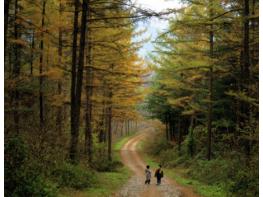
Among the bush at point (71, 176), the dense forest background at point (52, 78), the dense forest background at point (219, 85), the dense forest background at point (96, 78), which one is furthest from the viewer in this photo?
the dense forest background at point (219, 85)

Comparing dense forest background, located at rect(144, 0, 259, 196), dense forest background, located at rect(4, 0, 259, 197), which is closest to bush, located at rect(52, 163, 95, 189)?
dense forest background, located at rect(4, 0, 259, 197)

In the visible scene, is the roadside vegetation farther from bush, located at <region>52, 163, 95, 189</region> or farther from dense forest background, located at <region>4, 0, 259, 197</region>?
bush, located at <region>52, 163, 95, 189</region>

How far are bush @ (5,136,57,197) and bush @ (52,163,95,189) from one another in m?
2.82

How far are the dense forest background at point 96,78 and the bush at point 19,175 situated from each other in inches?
1.1

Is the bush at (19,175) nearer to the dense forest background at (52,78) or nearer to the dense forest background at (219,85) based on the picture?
the dense forest background at (52,78)

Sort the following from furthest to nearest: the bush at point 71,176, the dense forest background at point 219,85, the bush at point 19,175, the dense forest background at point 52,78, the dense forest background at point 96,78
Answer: the dense forest background at point 219,85, the bush at point 71,176, the dense forest background at point 96,78, the dense forest background at point 52,78, the bush at point 19,175

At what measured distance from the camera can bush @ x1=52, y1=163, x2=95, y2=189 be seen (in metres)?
14.8

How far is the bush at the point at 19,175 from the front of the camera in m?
10.9

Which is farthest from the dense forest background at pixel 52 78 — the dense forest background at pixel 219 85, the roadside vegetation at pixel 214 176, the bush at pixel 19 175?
the roadside vegetation at pixel 214 176

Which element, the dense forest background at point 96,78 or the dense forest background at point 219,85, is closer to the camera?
the dense forest background at point 96,78

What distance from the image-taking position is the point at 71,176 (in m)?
15.5

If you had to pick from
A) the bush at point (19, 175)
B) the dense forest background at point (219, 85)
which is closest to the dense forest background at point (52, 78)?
the bush at point (19, 175)

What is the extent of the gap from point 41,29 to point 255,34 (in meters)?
9.91

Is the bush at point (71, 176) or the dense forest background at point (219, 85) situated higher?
the dense forest background at point (219, 85)
